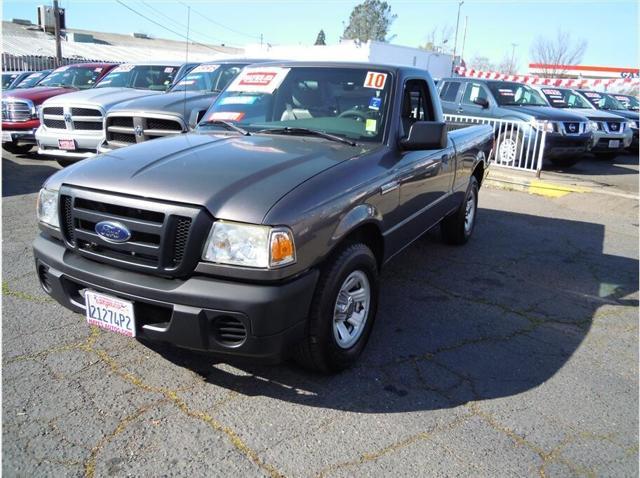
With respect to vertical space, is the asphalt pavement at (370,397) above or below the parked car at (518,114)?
below

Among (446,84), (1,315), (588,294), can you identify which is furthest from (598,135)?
(1,315)

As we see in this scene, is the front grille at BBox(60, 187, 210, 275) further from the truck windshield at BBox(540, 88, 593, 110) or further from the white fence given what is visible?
the truck windshield at BBox(540, 88, 593, 110)

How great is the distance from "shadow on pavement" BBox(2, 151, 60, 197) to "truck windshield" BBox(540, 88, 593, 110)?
11.7 metres

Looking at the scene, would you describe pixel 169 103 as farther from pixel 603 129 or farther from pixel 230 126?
pixel 603 129

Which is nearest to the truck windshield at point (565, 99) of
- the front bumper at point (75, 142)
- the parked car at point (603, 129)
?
the parked car at point (603, 129)

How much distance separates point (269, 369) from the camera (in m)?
3.15

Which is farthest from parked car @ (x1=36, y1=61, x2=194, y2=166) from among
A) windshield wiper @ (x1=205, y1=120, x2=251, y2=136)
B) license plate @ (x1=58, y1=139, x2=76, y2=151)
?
windshield wiper @ (x1=205, y1=120, x2=251, y2=136)

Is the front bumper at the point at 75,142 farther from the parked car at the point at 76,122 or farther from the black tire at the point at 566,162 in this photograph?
the black tire at the point at 566,162

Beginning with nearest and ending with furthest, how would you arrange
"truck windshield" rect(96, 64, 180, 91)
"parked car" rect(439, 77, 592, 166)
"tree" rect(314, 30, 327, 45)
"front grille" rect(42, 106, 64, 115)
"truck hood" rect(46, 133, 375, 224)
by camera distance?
"truck hood" rect(46, 133, 375, 224)
"front grille" rect(42, 106, 64, 115)
"truck windshield" rect(96, 64, 180, 91)
"parked car" rect(439, 77, 592, 166)
"tree" rect(314, 30, 327, 45)

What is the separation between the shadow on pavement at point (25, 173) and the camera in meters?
7.53

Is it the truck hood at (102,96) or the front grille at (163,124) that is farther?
the truck hood at (102,96)

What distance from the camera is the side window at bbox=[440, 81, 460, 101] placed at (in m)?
12.0

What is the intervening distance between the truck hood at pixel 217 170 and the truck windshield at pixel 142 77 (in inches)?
257

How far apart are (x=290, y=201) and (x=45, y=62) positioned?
1125 inches
